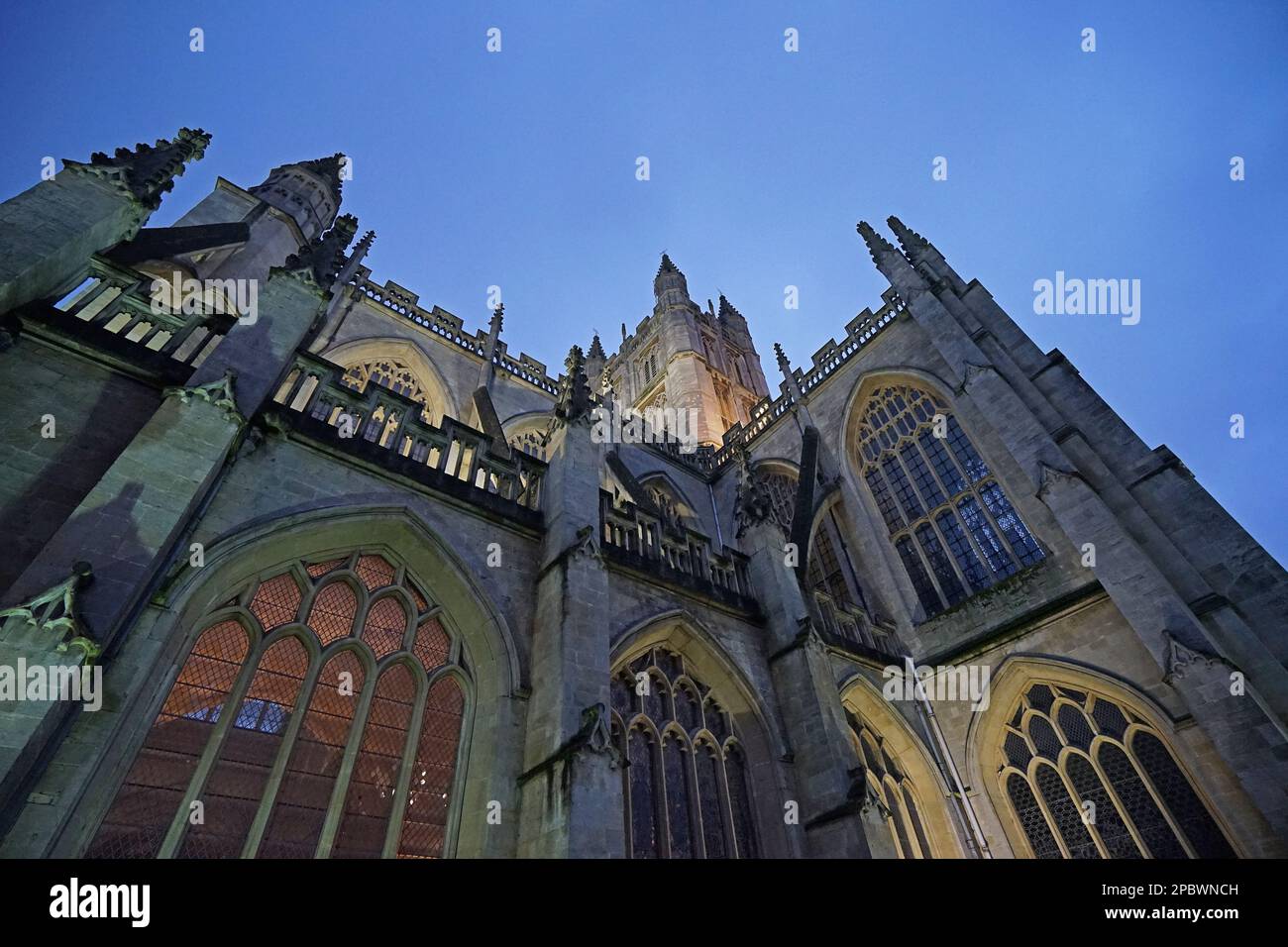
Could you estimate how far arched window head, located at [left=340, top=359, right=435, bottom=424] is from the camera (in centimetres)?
1544

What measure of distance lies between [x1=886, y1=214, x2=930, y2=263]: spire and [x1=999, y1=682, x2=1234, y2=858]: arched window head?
39.4 feet

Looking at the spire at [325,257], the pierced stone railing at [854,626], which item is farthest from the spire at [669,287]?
the spire at [325,257]

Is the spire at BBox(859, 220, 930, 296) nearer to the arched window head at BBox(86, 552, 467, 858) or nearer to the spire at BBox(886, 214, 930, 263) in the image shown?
the spire at BBox(886, 214, 930, 263)

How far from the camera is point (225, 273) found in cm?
1130

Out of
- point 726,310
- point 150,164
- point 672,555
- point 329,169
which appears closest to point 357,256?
point 329,169

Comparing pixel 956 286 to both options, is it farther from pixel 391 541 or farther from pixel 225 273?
pixel 225 273

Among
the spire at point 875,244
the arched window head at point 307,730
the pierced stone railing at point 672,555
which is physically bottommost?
the arched window head at point 307,730

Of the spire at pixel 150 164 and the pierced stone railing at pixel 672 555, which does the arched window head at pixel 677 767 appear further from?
the spire at pixel 150 164

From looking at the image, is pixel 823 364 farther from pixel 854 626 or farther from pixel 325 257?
pixel 325 257

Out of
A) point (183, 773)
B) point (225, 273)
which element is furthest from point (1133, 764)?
point (225, 273)

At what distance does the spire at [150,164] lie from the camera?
6.78 metres

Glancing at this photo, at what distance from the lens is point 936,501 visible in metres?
A: 14.1

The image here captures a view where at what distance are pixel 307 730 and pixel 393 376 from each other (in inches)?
491

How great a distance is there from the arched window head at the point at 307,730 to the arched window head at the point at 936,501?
1112cm
